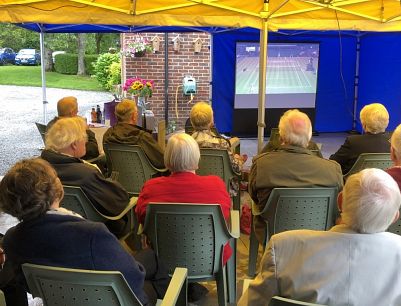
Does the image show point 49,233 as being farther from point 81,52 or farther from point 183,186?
point 81,52

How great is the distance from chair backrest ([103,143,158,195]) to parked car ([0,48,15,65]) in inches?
756

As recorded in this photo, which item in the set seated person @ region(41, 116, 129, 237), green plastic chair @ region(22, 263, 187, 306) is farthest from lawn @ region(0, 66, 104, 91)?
green plastic chair @ region(22, 263, 187, 306)

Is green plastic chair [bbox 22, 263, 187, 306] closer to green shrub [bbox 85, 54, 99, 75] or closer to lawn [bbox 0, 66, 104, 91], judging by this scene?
lawn [bbox 0, 66, 104, 91]

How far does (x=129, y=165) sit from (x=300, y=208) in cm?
172

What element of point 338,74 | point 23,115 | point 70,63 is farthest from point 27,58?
point 338,74

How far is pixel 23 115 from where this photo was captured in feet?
41.0

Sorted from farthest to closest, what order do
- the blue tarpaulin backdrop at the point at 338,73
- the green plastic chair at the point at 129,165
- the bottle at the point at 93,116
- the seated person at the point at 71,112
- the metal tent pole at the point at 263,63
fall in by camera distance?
1. the blue tarpaulin backdrop at the point at 338,73
2. the bottle at the point at 93,116
3. the seated person at the point at 71,112
4. the metal tent pole at the point at 263,63
5. the green plastic chair at the point at 129,165

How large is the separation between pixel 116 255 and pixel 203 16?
3.53m

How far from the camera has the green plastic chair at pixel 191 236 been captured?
2613mm

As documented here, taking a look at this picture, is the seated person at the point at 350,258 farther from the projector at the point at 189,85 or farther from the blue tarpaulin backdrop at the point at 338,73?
the projector at the point at 189,85

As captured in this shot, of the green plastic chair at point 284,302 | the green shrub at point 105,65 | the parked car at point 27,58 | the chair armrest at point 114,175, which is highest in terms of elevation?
the parked car at point 27,58

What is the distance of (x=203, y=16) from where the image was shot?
4.91m

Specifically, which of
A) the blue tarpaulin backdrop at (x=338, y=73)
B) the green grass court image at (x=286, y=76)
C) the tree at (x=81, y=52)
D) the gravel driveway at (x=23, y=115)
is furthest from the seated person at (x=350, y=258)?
the tree at (x=81, y=52)

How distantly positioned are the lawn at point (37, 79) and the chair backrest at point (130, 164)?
13.9 meters
